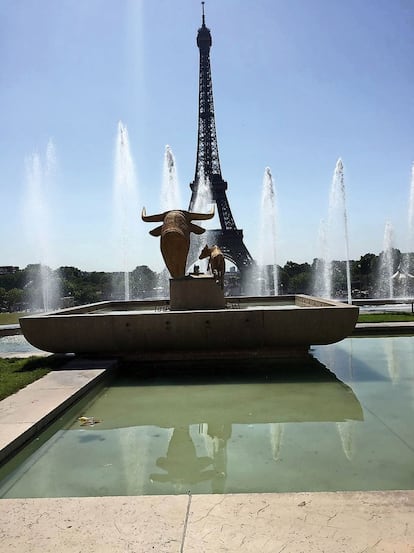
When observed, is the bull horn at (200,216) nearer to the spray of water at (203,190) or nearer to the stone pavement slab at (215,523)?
the stone pavement slab at (215,523)

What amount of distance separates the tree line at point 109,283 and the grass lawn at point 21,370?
34447 millimetres

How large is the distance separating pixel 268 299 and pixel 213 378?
24.5 feet

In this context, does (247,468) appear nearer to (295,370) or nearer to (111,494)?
(111,494)

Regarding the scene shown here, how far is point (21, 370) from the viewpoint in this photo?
352 inches

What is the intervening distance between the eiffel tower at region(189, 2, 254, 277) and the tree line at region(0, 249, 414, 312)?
8569 millimetres

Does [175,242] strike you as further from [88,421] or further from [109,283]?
[109,283]

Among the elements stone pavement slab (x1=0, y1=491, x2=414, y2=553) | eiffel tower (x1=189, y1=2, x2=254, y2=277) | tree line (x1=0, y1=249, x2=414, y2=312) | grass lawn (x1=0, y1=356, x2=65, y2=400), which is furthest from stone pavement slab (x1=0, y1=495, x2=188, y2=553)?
eiffel tower (x1=189, y1=2, x2=254, y2=277)

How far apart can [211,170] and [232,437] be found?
160ft

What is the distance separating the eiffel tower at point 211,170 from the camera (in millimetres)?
51406

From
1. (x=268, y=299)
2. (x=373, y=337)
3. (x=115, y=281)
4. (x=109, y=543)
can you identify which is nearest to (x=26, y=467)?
(x=109, y=543)

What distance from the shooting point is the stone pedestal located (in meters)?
11.2

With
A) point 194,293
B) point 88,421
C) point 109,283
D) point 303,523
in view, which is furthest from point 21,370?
point 109,283

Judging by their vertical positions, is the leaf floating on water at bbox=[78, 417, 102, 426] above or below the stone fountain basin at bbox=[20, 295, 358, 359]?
below

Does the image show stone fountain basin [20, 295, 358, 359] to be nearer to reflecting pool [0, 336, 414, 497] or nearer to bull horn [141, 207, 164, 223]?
reflecting pool [0, 336, 414, 497]
